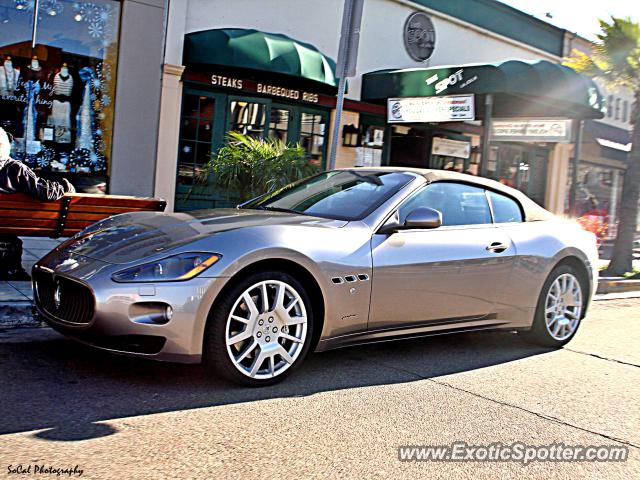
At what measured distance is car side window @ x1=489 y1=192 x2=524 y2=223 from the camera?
584 cm

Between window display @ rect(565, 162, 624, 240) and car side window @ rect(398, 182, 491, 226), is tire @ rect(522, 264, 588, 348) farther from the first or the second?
window display @ rect(565, 162, 624, 240)

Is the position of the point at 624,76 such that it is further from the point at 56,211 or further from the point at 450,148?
the point at 56,211

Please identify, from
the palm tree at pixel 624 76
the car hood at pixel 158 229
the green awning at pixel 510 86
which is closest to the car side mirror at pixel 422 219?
the car hood at pixel 158 229

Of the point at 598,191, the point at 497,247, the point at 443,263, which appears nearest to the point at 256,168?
the point at 497,247

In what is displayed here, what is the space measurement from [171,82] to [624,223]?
8.59 metres

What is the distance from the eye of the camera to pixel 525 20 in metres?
18.4

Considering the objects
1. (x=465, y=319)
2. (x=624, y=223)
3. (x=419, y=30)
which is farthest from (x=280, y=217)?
(x=419, y=30)

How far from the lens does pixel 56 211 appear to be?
6.61 m

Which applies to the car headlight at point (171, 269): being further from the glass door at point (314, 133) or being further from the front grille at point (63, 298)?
the glass door at point (314, 133)

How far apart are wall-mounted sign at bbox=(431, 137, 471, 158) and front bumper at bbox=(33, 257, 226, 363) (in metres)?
13.0

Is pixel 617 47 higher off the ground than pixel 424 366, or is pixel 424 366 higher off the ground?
pixel 617 47

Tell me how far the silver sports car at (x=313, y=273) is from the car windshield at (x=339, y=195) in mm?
15

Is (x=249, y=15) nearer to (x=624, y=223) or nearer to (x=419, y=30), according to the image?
(x=419, y=30)

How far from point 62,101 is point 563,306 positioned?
820 centimetres
